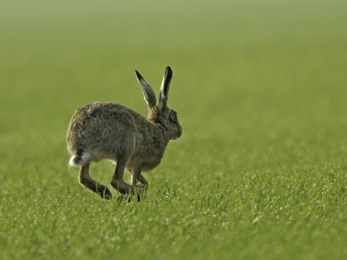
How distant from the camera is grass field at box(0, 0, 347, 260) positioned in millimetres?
6227

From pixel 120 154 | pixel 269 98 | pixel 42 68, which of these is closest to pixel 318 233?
pixel 120 154

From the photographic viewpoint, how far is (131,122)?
8.20m

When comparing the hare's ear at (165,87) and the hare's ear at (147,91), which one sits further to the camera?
the hare's ear at (147,91)

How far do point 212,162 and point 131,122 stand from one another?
4.25 meters

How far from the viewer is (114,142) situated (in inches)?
313

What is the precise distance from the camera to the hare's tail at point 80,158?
768cm

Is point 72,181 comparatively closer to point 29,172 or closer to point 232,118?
point 29,172

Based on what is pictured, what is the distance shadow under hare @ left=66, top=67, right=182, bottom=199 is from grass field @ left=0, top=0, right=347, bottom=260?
353mm

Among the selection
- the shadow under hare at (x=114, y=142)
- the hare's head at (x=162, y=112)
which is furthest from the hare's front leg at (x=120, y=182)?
the hare's head at (x=162, y=112)

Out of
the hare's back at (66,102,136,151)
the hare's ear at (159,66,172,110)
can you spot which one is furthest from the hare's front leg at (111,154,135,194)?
the hare's ear at (159,66,172,110)

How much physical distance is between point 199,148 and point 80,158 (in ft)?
22.8

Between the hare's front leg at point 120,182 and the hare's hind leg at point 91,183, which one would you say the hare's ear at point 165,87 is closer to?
the hare's hind leg at point 91,183

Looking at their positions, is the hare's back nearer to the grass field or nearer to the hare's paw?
the grass field

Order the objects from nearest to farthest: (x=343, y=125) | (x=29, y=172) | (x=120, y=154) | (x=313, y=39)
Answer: (x=120, y=154)
(x=29, y=172)
(x=343, y=125)
(x=313, y=39)
